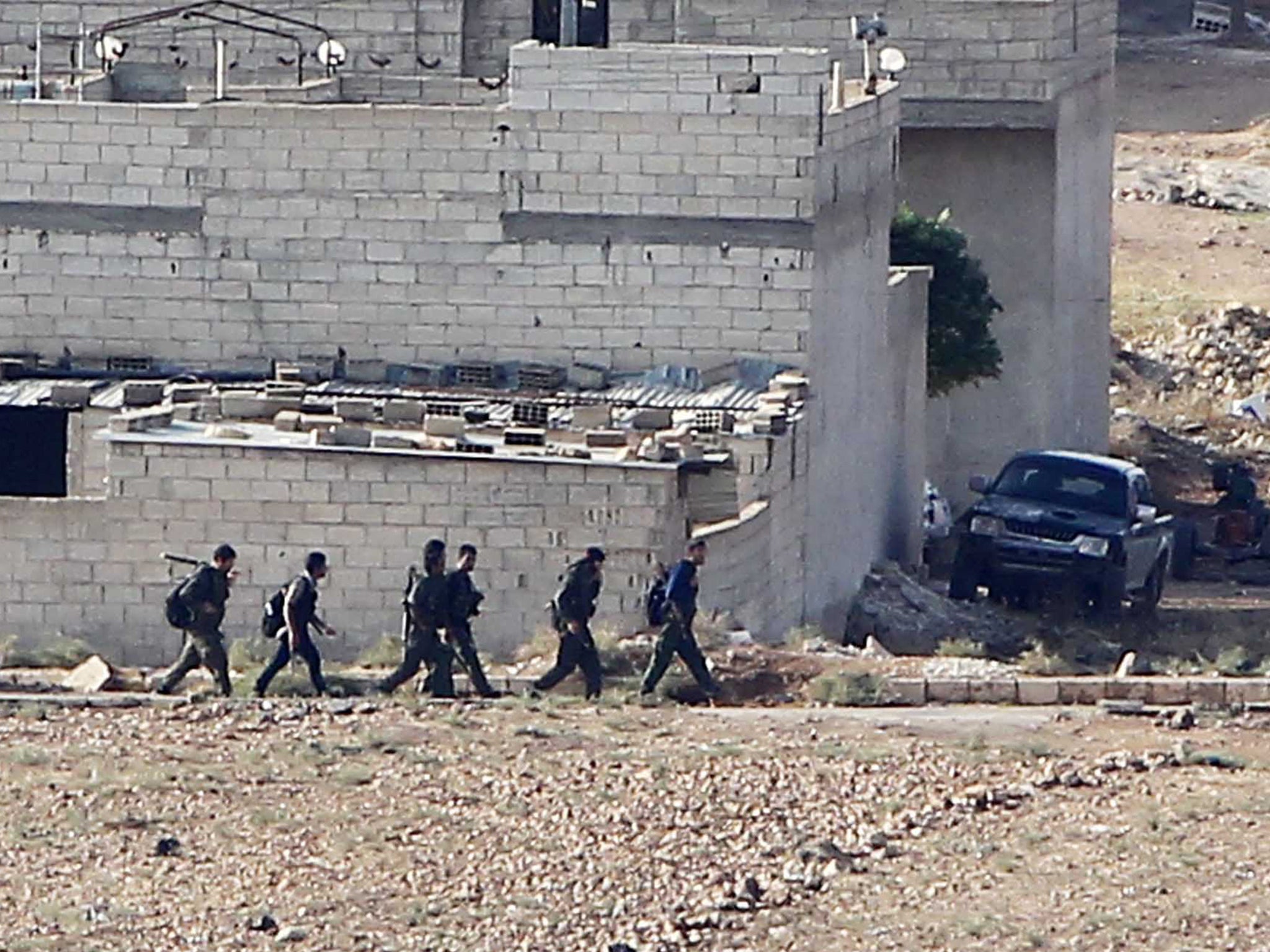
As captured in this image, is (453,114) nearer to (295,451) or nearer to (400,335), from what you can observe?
(400,335)

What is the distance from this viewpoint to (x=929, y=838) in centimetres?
1969

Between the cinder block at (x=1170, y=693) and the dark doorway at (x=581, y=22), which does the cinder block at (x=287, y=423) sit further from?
the dark doorway at (x=581, y=22)

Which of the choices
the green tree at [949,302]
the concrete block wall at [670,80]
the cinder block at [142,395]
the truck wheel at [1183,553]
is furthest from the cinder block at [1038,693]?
the truck wheel at [1183,553]

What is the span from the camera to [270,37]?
121 ft

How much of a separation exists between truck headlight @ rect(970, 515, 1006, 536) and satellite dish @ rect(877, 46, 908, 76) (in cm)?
368

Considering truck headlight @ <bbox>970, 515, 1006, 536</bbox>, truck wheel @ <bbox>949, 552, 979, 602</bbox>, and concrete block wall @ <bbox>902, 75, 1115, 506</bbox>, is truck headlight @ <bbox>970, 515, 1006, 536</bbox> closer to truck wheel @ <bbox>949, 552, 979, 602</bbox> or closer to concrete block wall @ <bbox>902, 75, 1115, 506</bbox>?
truck wheel @ <bbox>949, 552, 979, 602</bbox>

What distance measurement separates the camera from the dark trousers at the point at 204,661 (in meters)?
23.5

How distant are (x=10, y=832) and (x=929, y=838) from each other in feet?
14.4

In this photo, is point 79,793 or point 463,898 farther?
point 79,793

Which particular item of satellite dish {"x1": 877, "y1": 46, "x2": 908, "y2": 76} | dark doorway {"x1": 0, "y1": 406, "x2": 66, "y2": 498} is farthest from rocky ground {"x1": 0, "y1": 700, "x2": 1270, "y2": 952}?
satellite dish {"x1": 877, "y1": 46, "x2": 908, "y2": 76}

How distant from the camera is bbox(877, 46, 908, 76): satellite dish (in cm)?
3212

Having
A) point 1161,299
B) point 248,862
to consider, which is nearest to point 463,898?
point 248,862

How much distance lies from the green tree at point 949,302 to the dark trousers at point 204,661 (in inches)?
504

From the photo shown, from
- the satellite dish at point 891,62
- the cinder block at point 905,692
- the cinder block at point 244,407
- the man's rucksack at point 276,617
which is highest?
the satellite dish at point 891,62
